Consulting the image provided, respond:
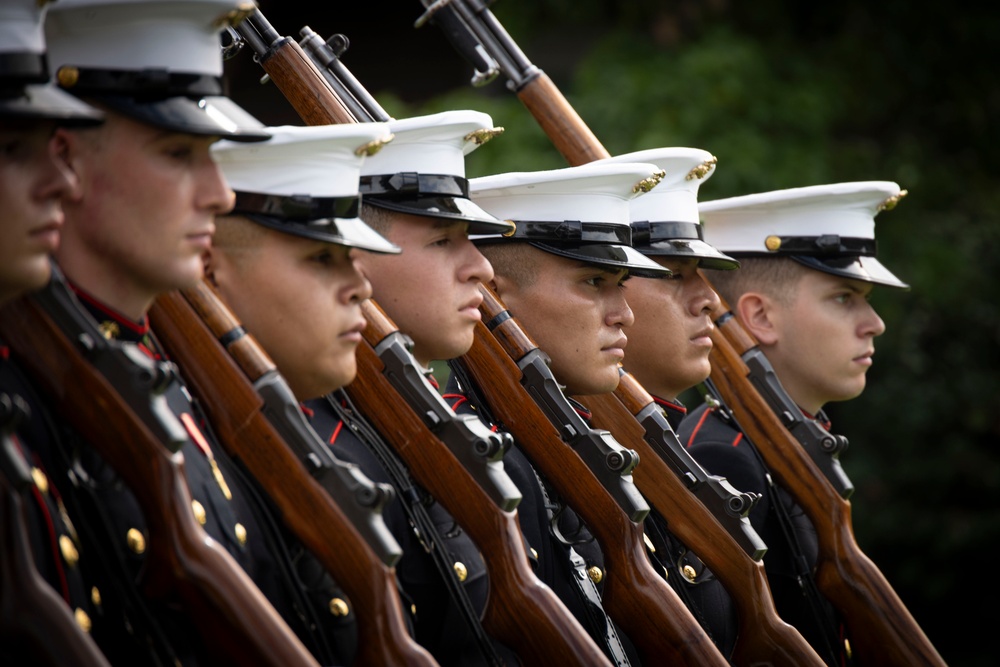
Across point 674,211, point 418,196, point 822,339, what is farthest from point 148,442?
point 822,339

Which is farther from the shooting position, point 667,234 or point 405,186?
point 667,234

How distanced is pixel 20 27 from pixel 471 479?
72.0 inches

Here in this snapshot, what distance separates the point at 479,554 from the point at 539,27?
30.7 feet

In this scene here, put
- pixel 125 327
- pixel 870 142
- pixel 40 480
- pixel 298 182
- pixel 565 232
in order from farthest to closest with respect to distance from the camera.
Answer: pixel 870 142, pixel 565 232, pixel 298 182, pixel 125 327, pixel 40 480

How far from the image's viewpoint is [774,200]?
21.7 feet

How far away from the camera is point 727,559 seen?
17.1ft

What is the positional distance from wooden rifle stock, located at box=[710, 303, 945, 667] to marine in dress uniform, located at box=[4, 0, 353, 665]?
3.22 meters

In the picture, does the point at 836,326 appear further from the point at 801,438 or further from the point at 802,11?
the point at 802,11

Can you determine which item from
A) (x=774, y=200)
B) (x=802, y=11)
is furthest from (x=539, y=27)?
(x=774, y=200)

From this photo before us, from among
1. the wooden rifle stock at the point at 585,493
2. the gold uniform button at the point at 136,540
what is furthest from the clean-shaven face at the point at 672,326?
the gold uniform button at the point at 136,540

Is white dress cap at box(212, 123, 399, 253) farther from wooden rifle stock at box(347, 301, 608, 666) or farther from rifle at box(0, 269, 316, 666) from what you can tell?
rifle at box(0, 269, 316, 666)

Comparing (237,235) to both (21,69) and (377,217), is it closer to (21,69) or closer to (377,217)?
(377,217)

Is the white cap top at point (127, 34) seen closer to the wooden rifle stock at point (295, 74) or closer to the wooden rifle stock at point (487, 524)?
the wooden rifle stock at point (487, 524)

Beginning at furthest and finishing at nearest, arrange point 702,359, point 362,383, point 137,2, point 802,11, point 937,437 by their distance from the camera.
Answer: point 802,11, point 937,437, point 702,359, point 362,383, point 137,2
